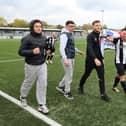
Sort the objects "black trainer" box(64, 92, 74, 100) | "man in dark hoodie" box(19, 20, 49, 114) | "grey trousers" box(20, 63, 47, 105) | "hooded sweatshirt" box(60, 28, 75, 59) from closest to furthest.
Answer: "man in dark hoodie" box(19, 20, 49, 114) → "grey trousers" box(20, 63, 47, 105) → "hooded sweatshirt" box(60, 28, 75, 59) → "black trainer" box(64, 92, 74, 100)

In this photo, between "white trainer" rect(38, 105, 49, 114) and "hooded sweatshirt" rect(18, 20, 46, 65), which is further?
"white trainer" rect(38, 105, 49, 114)

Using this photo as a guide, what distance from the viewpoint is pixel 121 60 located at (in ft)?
25.8

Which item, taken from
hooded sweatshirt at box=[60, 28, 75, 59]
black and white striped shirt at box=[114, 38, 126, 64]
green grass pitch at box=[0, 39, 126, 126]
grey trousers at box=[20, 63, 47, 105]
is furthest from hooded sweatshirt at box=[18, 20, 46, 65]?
black and white striped shirt at box=[114, 38, 126, 64]

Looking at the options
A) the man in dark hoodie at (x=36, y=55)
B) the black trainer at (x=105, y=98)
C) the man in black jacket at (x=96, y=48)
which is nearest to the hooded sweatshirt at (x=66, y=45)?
the man in black jacket at (x=96, y=48)

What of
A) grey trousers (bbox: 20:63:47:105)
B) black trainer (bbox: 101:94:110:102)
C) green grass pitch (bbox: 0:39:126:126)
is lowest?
green grass pitch (bbox: 0:39:126:126)

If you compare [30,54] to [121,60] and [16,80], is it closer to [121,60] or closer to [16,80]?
[121,60]

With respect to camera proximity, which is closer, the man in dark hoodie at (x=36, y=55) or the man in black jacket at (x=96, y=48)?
the man in dark hoodie at (x=36, y=55)

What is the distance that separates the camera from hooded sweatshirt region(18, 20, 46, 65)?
246 inches

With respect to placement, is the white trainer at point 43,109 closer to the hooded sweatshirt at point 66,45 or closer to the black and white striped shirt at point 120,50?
the hooded sweatshirt at point 66,45

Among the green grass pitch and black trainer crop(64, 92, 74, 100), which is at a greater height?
black trainer crop(64, 92, 74, 100)

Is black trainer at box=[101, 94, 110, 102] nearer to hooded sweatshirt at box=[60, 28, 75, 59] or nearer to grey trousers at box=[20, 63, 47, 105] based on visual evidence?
hooded sweatshirt at box=[60, 28, 75, 59]

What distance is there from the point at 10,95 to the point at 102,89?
2377 mm

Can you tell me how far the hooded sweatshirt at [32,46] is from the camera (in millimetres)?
6250

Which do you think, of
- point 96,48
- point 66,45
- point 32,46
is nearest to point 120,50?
point 96,48
